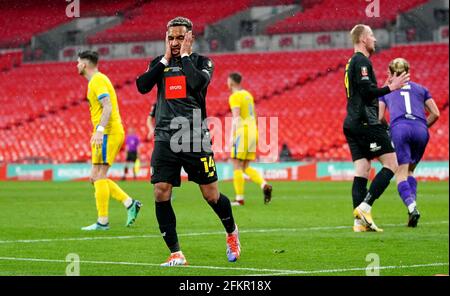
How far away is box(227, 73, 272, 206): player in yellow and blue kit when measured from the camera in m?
18.0

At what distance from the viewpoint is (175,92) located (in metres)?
8.59

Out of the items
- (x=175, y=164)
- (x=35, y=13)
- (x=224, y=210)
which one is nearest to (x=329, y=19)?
(x=35, y=13)

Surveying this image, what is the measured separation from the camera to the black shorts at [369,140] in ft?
38.5

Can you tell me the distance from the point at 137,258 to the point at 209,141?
133 cm

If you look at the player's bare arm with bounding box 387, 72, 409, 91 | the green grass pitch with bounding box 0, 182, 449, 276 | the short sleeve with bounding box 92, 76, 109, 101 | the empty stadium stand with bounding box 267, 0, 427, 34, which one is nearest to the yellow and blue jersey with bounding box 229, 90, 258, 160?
the green grass pitch with bounding box 0, 182, 449, 276

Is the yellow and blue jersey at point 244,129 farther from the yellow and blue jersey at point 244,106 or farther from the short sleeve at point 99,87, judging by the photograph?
the short sleeve at point 99,87

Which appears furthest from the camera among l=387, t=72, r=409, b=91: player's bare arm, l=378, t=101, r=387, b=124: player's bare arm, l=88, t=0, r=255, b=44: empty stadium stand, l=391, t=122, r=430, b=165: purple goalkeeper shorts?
Result: l=88, t=0, r=255, b=44: empty stadium stand

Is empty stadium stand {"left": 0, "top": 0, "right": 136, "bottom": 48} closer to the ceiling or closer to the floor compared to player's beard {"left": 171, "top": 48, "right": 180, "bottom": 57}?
closer to the ceiling

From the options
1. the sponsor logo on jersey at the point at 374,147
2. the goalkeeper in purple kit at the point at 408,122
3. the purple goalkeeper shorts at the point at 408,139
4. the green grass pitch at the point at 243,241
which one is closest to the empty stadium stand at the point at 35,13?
the green grass pitch at the point at 243,241

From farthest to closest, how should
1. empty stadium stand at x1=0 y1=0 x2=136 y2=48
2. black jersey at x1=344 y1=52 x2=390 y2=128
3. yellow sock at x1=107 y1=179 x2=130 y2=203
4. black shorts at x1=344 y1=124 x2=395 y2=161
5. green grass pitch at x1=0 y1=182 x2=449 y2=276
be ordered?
1. yellow sock at x1=107 y1=179 x2=130 y2=203
2. black shorts at x1=344 y1=124 x2=395 y2=161
3. black jersey at x1=344 y1=52 x2=390 y2=128
4. empty stadium stand at x1=0 y1=0 x2=136 y2=48
5. green grass pitch at x1=0 y1=182 x2=449 y2=276

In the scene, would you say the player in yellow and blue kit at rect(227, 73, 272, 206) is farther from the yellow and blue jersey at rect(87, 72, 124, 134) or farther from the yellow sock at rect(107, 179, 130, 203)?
the yellow and blue jersey at rect(87, 72, 124, 134)

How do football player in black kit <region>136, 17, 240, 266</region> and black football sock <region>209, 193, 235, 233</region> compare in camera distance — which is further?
black football sock <region>209, 193, 235, 233</region>

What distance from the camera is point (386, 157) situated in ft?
38.9

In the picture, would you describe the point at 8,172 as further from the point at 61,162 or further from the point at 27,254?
the point at 27,254
